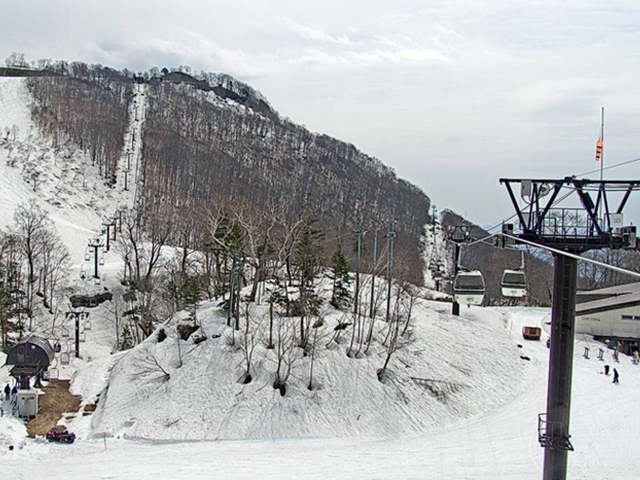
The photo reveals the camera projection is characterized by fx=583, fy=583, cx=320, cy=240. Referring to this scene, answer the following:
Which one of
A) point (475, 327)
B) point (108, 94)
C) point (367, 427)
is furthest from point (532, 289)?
point (108, 94)

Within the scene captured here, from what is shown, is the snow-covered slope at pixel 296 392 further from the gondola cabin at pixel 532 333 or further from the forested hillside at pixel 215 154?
the forested hillside at pixel 215 154

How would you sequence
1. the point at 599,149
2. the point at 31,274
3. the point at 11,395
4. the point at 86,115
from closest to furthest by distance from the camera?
the point at 599,149 → the point at 11,395 → the point at 31,274 → the point at 86,115

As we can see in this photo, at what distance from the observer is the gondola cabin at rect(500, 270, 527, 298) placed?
21.9m

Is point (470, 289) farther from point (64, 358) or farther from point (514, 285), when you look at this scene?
point (64, 358)

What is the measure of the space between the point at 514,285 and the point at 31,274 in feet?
133

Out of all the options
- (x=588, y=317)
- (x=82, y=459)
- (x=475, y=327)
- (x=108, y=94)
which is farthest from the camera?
(x=108, y=94)

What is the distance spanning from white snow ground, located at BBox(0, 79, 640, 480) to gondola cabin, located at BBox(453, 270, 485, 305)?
20.2 feet

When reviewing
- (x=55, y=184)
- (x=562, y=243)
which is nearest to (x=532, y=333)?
(x=562, y=243)

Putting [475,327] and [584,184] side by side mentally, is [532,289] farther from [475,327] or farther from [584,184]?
[584,184]

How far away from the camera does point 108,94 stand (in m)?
151

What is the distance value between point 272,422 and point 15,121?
104805mm

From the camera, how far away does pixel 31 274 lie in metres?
48.3

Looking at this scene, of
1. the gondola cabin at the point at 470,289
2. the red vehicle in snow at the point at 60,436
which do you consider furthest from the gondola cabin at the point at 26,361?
the gondola cabin at the point at 470,289

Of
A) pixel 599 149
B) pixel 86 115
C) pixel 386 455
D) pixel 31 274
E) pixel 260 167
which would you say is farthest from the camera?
pixel 260 167
